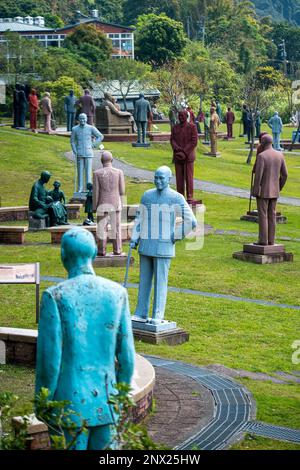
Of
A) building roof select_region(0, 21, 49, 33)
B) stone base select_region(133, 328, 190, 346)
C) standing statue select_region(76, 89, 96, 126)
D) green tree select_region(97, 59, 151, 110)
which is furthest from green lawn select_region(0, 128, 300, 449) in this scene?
building roof select_region(0, 21, 49, 33)

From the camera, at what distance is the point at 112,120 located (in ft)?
152

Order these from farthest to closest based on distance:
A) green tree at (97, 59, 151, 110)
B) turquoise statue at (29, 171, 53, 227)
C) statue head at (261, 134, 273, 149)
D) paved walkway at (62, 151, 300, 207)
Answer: green tree at (97, 59, 151, 110) → paved walkway at (62, 151, 300, 207) → turquoise statue at (29, 171, 53, 227) → statue head at (261, 134, 273, 149)

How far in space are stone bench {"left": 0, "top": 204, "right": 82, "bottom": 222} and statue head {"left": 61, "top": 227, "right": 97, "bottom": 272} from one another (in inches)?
749

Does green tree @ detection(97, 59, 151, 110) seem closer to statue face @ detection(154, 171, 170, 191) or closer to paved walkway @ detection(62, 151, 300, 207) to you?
paved walkway @ detection(62, 151, 300, 207)

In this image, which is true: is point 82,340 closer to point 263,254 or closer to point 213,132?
point 263,254

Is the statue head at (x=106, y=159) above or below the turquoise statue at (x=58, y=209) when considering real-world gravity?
above

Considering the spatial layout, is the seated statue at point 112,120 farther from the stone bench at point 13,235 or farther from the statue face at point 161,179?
the statue face at point 161,179

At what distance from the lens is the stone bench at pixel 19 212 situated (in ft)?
88.0

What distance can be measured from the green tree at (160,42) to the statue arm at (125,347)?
80.0 m

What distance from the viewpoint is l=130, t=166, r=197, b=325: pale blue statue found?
14766 millimetres

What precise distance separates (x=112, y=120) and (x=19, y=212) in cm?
1972

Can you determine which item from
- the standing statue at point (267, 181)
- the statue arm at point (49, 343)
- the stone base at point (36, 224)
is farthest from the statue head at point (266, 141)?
the statue arm at point (49, 343)
